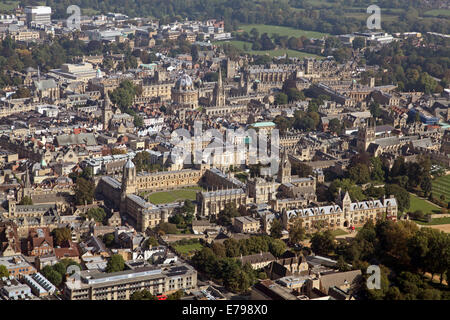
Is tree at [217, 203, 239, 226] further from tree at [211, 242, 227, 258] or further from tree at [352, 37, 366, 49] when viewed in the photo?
tree at [352, 37, 366, 49]

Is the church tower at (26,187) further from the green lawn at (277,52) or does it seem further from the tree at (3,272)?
the green lawn at (277,52)

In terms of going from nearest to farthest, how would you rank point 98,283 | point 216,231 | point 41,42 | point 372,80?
point 98,283 < point 216,231 < point 372,80 < point 41,42

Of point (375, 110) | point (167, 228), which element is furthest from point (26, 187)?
point (375, 110)

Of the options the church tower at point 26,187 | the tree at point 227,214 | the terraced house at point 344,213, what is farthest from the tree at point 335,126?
the church tower at point 26,187

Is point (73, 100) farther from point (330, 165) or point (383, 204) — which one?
point (383, 204)

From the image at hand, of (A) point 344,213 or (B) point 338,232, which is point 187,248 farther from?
(A) point 344,213

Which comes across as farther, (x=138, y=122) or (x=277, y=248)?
(x=138, y=122)

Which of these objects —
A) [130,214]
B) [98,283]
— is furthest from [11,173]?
[98,283]
